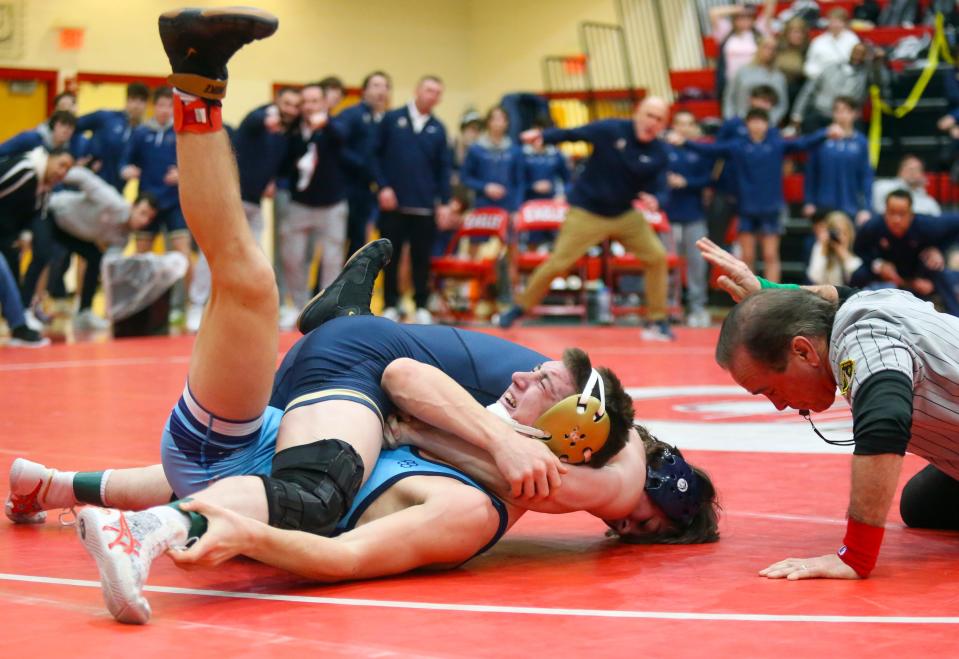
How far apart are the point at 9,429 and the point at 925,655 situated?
4.05m

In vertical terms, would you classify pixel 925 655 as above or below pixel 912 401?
below

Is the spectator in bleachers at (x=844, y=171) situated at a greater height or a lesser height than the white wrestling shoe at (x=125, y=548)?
greater

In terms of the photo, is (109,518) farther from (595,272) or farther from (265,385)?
(595,272)

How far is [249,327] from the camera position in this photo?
10.1 ft

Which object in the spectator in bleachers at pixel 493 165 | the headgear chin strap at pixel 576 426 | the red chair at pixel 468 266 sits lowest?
the red chair at pixel 468 266

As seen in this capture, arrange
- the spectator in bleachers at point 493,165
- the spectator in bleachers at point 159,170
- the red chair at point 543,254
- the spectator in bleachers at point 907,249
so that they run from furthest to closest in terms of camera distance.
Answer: the spectator in bleachers at point 493,165, the red chair at point 543,254, the spectator in bleachers at point 159,170, the spectator in bleachers at point 907,249

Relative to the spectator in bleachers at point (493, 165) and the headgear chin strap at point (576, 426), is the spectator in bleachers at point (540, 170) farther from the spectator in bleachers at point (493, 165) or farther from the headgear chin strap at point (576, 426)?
the headgear chin strap at point (576, 426)

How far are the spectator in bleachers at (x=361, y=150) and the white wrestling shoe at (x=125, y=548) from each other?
971cm

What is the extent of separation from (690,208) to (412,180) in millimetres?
2930

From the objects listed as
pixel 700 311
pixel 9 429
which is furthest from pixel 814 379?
pixel 700 311

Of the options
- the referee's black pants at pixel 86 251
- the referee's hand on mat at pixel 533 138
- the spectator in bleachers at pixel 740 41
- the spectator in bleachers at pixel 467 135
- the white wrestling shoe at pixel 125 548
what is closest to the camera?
the white wrestling shoe at pixel 125 548

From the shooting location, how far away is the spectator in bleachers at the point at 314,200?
38.8 ft

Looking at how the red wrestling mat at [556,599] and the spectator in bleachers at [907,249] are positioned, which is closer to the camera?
the red wrestling mat at [556,599]

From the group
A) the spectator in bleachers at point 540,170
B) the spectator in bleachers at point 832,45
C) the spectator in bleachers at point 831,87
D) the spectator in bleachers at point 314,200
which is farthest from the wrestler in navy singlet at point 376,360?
the spectator in bleachers at point 832,45
